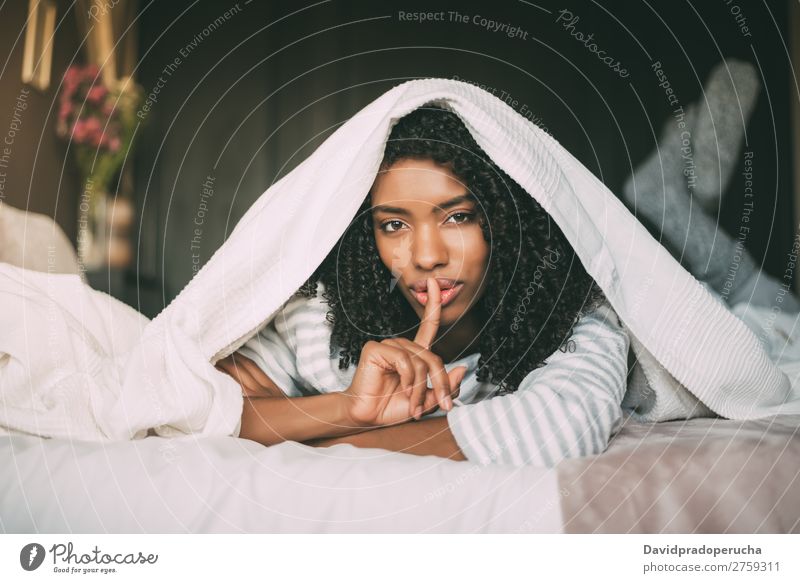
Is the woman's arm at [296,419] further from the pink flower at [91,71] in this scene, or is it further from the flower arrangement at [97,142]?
the pink flower at [91,71]

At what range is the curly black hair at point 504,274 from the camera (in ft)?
2.28

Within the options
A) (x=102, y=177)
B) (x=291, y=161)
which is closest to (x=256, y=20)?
(x=291, y=161)

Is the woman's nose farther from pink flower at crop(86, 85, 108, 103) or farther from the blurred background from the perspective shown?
pink flower at crop(86, 85, 108, 103)

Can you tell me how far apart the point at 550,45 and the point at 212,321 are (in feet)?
3.11

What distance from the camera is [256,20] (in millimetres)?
1314

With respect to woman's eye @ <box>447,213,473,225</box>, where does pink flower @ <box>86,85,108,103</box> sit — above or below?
above

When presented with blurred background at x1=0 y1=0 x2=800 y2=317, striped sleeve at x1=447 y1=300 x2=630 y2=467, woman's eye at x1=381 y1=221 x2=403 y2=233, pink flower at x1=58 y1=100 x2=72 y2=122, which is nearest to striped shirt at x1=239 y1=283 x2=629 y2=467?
striped sleeve at x1=447 y1=300 x2=630 y2=467

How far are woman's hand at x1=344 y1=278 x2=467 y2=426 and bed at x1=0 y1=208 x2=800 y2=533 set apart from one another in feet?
0.19

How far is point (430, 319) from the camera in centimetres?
63

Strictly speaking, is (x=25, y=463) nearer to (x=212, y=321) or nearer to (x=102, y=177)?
(x=212, y=321)

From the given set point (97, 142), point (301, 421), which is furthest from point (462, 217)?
point (97, 142)

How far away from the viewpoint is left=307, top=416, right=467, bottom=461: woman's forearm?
1.88 feet

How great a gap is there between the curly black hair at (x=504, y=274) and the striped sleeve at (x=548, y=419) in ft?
0.23

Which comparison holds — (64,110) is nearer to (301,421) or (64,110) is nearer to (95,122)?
(95,122)
